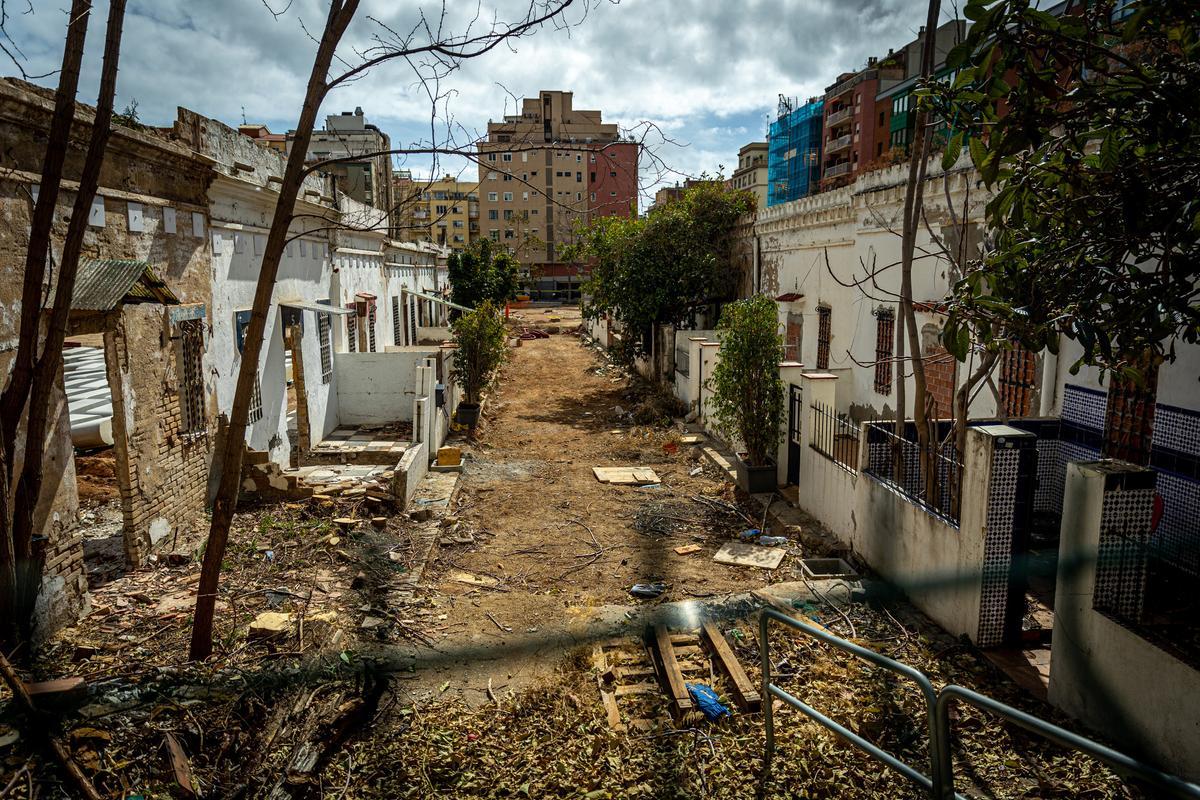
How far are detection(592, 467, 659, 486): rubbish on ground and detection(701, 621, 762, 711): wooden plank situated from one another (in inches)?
215

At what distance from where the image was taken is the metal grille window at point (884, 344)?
1103 cm

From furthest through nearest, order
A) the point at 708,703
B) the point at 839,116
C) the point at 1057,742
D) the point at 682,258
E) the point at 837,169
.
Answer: the point at 837,169, the point at 839,116, the point at 682,258, the point at 708,703, the point at 1057,742

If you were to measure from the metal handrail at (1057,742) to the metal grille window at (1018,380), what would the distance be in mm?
5841

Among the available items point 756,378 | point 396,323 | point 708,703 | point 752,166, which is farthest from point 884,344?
point 752,166

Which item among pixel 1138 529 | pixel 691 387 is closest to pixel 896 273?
pixel 691 387

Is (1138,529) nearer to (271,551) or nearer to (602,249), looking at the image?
(271,551)

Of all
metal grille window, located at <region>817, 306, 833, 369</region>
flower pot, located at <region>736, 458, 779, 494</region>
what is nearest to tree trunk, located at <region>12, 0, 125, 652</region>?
flower pot, located at <region>736, 458, 779, 494</region>

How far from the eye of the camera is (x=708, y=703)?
195 inches

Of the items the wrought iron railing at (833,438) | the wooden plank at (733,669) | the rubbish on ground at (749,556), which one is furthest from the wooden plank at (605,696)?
the wrought iron railing at (833,438)

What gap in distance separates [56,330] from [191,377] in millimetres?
4220

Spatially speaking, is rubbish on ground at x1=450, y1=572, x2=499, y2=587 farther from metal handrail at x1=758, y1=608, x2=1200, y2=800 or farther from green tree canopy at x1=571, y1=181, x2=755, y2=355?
green tree canopy at x1=571, y1=181, x2=755, y2=355

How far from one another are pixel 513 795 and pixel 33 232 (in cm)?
446

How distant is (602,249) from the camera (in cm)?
2064

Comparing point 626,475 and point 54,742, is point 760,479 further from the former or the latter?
point 54,742
